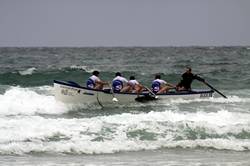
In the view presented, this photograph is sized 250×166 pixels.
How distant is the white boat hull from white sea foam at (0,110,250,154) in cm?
313

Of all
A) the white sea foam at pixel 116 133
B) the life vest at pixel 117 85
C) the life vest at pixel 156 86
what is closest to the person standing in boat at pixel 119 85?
the life vest at pixel 117 85

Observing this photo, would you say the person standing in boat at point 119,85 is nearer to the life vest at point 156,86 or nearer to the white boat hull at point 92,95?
the white boat hull at point 92,95

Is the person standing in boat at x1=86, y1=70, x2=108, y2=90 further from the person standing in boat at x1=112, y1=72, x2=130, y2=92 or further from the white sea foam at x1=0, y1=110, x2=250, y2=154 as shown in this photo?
the white sea foam at x1=0, y1=110, x2=250, y2=154

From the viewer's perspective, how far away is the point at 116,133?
1395cm

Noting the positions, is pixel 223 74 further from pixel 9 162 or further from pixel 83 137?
pixel 9 162

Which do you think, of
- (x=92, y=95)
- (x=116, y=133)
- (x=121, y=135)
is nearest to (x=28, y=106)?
(x=92, y=95)

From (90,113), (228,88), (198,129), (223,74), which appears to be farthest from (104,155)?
(223,74)

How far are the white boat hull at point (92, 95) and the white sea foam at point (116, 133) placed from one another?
3130mm

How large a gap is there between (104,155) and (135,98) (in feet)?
30.2

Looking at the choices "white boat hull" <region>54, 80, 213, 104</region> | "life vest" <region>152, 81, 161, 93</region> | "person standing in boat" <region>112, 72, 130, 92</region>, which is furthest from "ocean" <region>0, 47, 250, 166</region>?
"life vest" <region>152, 81, 161, 93</region>

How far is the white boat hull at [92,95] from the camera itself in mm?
19156

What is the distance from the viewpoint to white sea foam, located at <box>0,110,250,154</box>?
12.2m

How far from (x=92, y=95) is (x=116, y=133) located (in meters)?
6.11

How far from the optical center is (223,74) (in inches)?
1515
